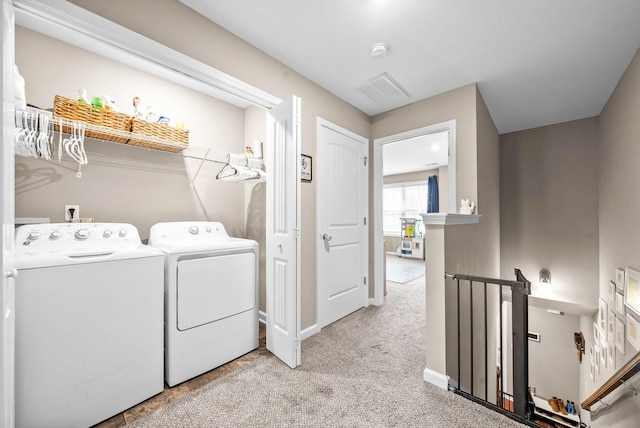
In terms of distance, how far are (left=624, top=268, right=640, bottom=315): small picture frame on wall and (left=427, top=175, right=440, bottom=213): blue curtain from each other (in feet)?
15.3

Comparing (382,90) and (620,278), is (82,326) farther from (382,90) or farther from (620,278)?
(620,278)

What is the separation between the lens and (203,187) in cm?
277

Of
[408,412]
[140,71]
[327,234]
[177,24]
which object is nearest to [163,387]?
[408,412]

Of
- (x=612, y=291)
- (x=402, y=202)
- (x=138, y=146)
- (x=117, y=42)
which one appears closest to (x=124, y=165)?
(x=138, y=146)

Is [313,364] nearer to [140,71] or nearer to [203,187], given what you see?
[203,187]

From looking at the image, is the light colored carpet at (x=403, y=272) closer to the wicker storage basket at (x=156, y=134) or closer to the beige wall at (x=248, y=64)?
the beige wall at (x=248, y=64)

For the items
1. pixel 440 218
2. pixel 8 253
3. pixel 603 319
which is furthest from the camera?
pixel 603 319

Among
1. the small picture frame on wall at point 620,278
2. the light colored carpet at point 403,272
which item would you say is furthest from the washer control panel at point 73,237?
the small picture frame on wall at point 620,278

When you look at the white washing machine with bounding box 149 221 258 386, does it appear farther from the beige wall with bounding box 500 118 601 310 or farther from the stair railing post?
the beige wall with bounding box 500 118 601 310

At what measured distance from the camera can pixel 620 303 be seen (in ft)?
→ 8.24

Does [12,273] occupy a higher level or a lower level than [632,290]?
higher

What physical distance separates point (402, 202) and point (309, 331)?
20.9ft

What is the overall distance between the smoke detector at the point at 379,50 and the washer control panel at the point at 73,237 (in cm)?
231

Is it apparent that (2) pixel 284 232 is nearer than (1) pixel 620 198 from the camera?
Yes
